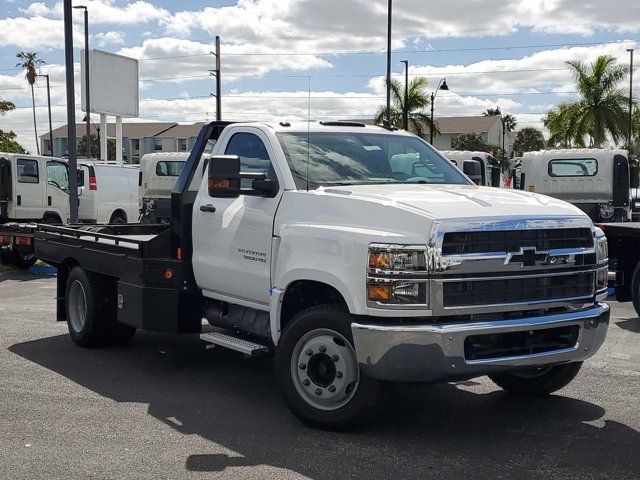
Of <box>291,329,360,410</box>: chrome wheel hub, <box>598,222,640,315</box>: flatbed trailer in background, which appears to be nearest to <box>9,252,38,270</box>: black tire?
<box>598,222,640,315</box>: flatbed trailer in background

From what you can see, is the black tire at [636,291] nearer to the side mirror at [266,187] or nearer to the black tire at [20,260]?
the side mirror at [266,187]

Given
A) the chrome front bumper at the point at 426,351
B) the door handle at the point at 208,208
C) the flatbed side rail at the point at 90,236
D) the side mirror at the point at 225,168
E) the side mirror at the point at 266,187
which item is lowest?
the chrome front bumper at the point at 426,351

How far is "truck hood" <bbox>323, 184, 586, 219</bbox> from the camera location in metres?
5.34

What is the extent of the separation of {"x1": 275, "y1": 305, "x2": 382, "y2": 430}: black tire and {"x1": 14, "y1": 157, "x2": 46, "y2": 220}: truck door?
46.8ft

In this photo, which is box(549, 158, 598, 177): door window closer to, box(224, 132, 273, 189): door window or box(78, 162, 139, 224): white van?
box(78, 162, 139, 224): white van

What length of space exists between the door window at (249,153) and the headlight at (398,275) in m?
1.59

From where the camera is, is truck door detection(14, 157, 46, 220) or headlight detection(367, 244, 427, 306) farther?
truck door detection(14, 157, 46, 220)

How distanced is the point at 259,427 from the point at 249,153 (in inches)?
87.2

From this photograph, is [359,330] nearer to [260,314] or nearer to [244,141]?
[260,314]

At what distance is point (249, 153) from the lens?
682cm

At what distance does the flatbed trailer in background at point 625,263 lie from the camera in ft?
32.4

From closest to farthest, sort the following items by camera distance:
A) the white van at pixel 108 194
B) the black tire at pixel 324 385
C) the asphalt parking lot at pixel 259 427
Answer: the asphalt parking lot at pixel 259 427
the black tire at pixel 324 385
the white van at pixel 108 194

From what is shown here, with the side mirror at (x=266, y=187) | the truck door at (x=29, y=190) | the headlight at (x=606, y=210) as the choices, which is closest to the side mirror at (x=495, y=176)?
the headlight at (x=606, y=210)

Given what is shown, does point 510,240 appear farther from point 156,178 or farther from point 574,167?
point 156,178
